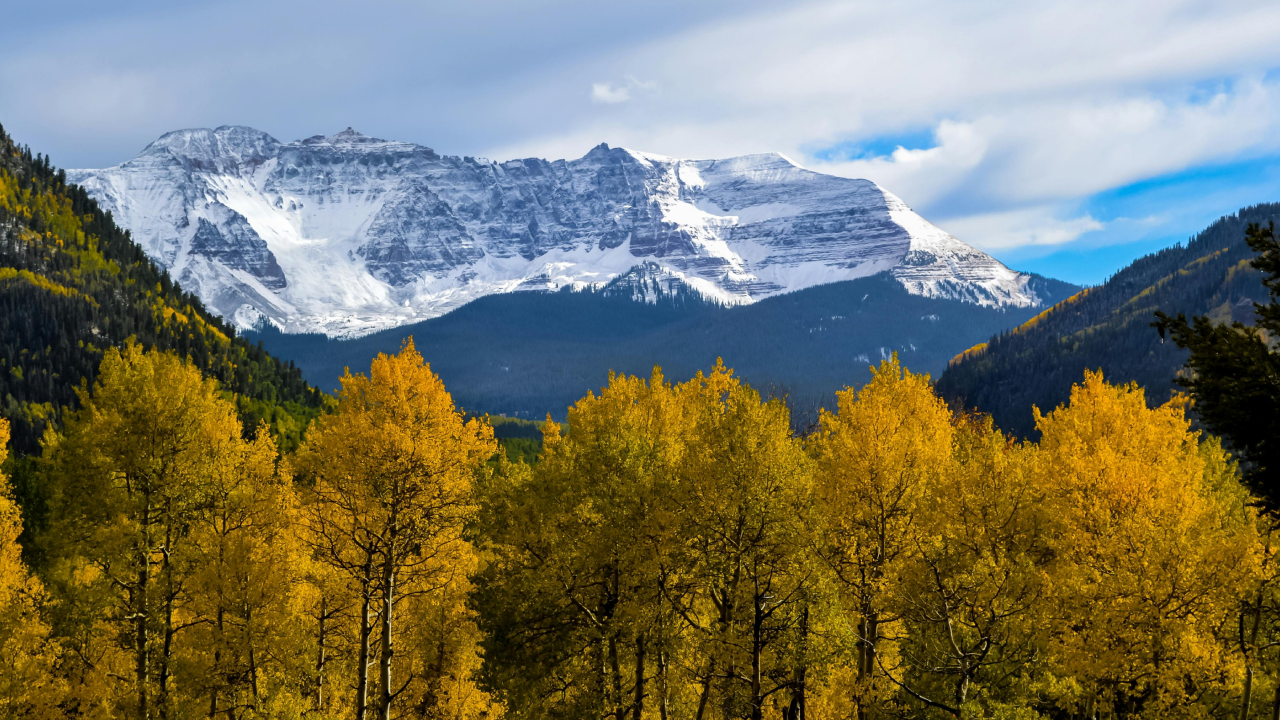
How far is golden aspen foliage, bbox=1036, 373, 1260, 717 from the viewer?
83.6ft

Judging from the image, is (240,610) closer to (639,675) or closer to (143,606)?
(143,606)

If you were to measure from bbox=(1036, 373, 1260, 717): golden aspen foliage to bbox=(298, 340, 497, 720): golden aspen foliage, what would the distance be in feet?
58.4

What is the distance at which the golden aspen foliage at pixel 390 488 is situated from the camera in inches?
1020

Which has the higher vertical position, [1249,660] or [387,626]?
[387,626]

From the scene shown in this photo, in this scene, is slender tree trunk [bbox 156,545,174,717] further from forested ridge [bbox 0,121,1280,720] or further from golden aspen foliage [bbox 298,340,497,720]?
golden aspen foliage [bbox 298,340,497,720]

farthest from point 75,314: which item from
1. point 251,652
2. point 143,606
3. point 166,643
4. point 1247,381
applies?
point 1247,381

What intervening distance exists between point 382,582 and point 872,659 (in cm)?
1501

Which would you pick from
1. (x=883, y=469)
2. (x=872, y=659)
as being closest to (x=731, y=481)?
(x=883, y=469)

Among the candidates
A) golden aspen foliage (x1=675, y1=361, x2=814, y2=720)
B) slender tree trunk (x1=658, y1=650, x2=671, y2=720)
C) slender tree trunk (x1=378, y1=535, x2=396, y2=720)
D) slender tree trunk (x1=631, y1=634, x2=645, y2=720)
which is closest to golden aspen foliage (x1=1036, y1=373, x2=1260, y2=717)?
golden aspen foliage (x1=675, y1=361, x2=814, y2=720)

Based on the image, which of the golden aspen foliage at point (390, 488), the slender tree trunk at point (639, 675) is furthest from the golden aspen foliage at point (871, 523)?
the golden aspen foliage at point (390, 488)

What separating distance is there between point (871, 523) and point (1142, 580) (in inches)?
293

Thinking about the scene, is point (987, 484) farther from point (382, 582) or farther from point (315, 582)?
point (315, 582)

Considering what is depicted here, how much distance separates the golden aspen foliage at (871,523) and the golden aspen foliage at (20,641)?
27.9 m

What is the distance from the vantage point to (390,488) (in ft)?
85.8
